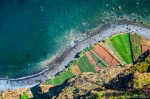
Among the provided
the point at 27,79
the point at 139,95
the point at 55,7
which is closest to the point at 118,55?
the point at 139,95

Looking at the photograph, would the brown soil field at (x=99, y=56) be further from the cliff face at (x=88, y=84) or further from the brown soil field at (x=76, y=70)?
the brown soil field at (x=76, y=70)

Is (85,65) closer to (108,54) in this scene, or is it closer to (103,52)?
(103,52)

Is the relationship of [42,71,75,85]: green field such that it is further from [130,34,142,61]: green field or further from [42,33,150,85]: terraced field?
[130,34,142,61]: green field

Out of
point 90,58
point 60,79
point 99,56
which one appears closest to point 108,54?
point 99,56

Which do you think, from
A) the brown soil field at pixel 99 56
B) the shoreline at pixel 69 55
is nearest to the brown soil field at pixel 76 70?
the shoreline at pixel 69 55

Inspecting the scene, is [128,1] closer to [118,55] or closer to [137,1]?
[137,1]
